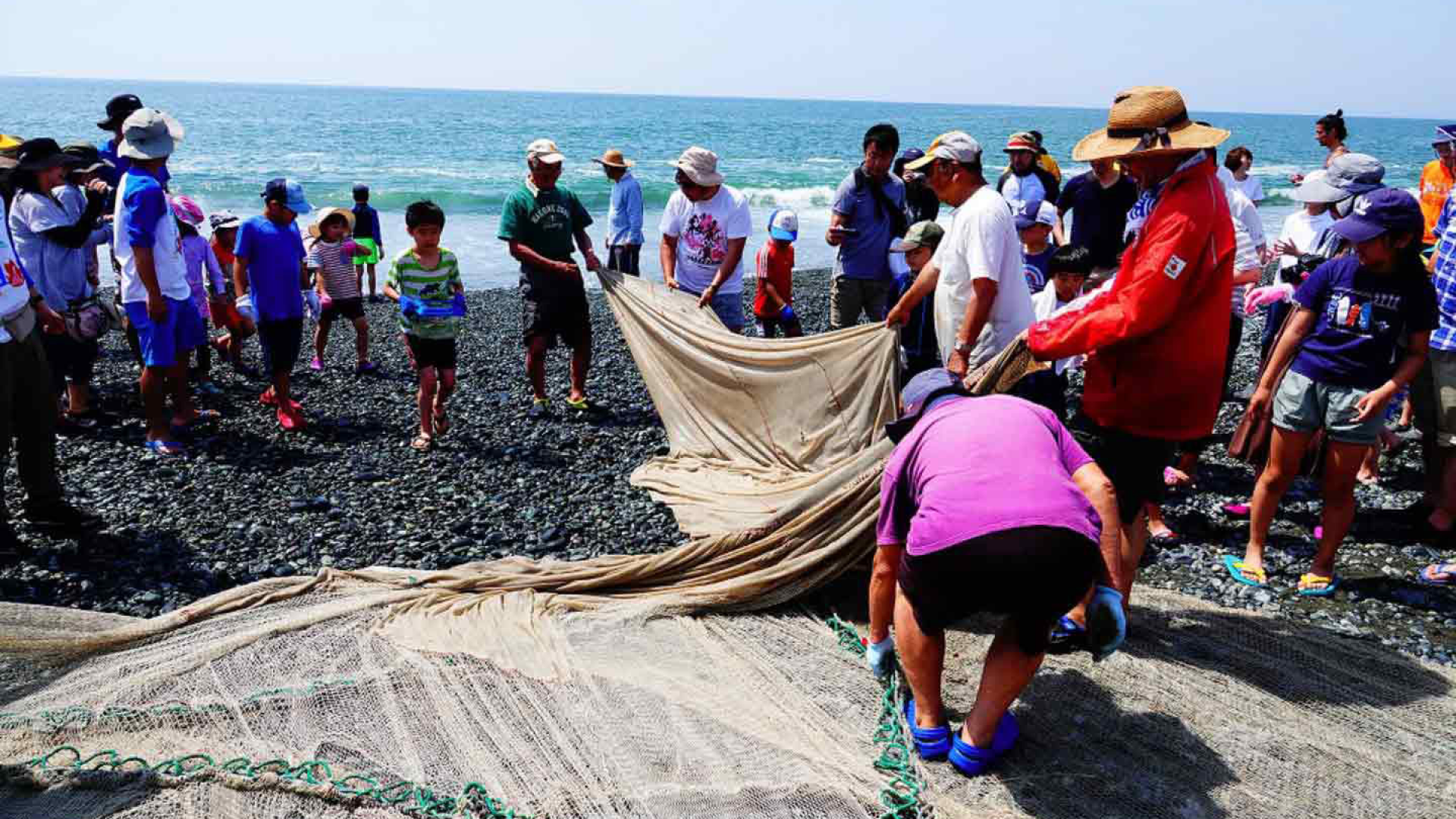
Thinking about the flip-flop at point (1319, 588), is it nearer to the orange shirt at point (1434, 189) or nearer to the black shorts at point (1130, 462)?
the black shorts at point (1130, 462)

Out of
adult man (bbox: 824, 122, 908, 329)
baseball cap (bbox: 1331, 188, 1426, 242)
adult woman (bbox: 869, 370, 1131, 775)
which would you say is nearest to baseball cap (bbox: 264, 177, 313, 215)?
adult man (bbox: 824, 122, 908, 329)

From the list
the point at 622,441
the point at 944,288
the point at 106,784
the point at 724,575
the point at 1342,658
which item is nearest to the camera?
the point at 106,784

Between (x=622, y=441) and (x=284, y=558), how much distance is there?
107 inches

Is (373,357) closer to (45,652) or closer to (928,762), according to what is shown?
(45,652)

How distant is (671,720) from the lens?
3.33 meters

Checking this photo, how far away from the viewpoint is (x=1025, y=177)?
28.8ft

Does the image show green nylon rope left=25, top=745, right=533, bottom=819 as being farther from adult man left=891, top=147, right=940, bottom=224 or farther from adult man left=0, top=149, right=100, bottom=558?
adult man left=891, top=147, right=940, bottom=224

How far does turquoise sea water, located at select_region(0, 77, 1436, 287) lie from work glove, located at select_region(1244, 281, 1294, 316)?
47.9ft

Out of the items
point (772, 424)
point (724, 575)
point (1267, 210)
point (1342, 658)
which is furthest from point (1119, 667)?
point (1267, 210)

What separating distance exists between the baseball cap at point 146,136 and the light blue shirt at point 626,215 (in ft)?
15.9

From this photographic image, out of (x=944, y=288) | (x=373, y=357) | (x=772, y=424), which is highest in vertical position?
(x=944, y=288)

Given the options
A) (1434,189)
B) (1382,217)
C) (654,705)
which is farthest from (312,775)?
(1434,189)

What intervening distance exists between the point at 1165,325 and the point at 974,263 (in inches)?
39.8

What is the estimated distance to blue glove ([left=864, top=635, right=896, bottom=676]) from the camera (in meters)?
3.48
